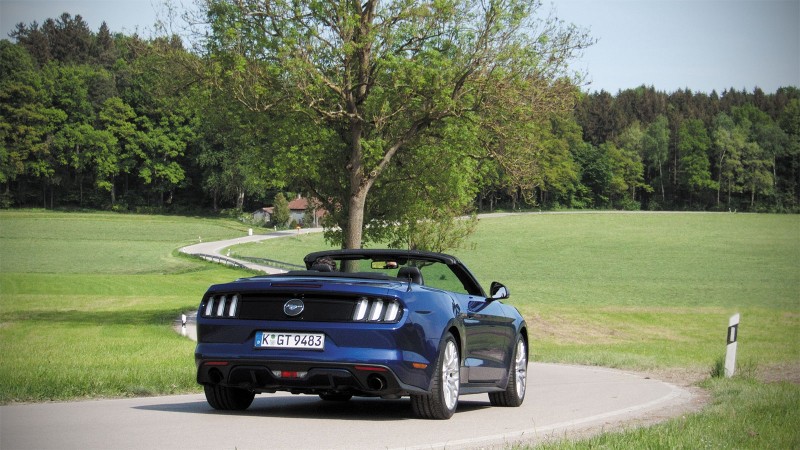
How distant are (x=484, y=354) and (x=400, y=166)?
23.0 m

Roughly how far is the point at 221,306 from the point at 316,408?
5.78 feet

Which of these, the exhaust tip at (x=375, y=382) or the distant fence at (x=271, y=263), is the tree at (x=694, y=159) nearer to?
the distant fence at (x=271, y=263)

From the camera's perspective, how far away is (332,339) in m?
8.05

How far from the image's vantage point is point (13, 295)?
147 ft

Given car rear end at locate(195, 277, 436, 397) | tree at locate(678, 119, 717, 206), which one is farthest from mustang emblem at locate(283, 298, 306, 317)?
tree at locate(678, 119, 717, 206)

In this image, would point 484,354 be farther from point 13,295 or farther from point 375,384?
point 13,295

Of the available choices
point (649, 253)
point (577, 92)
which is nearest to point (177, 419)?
point (577, 92)

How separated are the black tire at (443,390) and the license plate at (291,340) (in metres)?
0.95

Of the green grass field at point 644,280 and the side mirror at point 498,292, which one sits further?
the green grass field at point 644,280

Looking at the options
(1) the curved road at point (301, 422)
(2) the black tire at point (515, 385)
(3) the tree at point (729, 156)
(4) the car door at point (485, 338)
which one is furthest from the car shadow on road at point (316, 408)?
(3) the tree at point (729, 156)

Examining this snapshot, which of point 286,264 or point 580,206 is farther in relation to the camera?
point 580,206

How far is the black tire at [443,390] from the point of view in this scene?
851 centimetres

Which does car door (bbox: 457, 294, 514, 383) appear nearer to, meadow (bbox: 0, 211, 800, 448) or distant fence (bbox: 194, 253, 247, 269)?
meadow (bbox: 0, 211, 800, 448)

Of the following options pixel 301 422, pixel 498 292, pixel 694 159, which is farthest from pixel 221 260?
pixel 694 159
